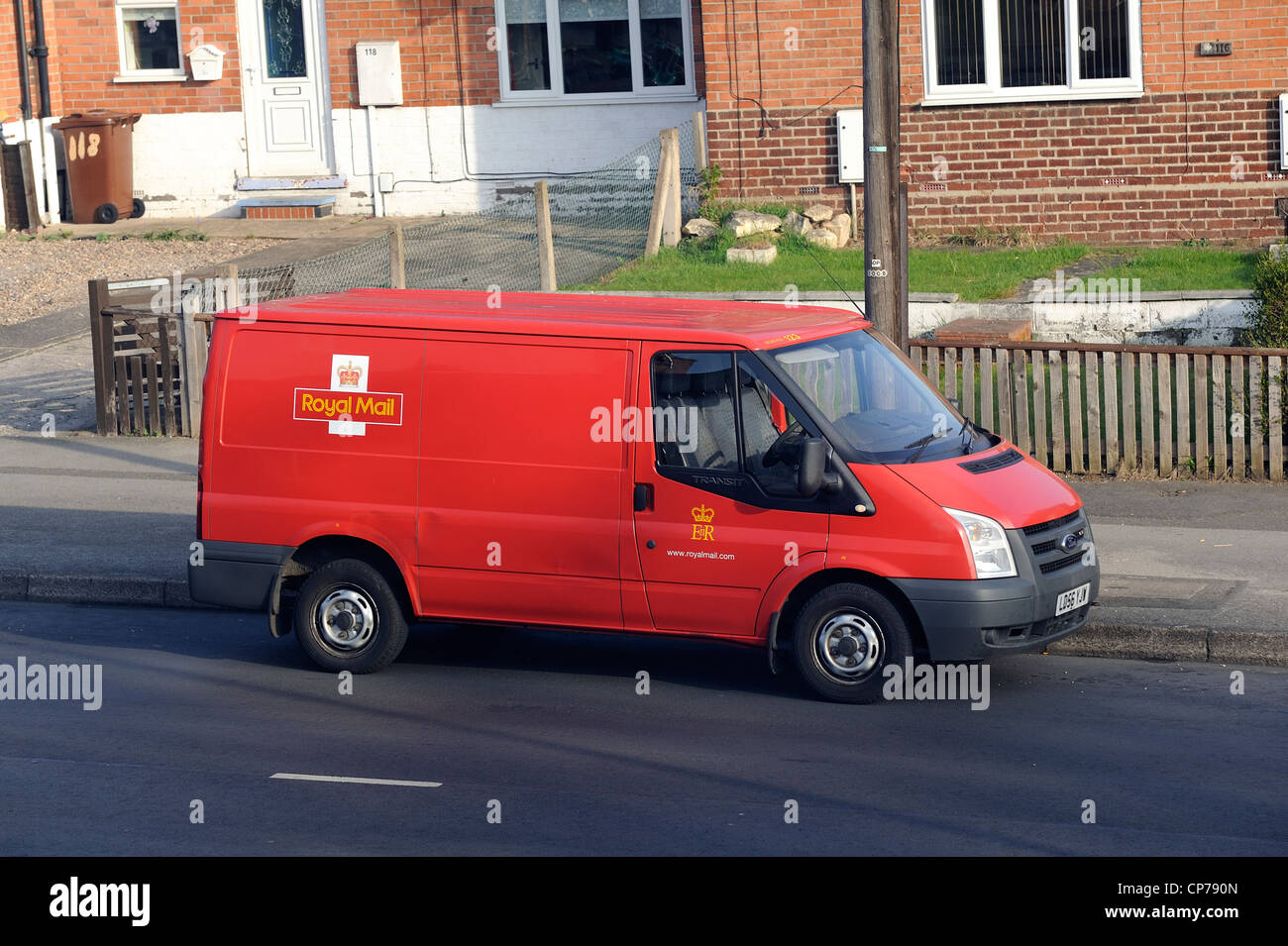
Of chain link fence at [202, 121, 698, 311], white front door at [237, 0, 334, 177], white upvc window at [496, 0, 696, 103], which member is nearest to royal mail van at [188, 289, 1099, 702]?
chain link fence at [202, 121, 698, 311]

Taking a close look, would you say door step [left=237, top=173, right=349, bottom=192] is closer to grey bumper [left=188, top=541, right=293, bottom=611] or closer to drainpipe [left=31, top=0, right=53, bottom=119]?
drainpipe [left=31, top=0, right=53, bottom=119]

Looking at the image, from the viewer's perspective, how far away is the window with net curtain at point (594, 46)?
22562 mm

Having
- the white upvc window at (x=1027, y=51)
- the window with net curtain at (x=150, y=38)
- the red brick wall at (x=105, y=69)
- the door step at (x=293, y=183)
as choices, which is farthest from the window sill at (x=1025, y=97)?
the window with net curtain at (x=150, y=38)

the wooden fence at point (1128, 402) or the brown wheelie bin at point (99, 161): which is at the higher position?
the brown wheelie bin at point (99, 161)

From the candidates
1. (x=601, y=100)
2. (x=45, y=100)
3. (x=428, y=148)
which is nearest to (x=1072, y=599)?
(x=601, y=100)

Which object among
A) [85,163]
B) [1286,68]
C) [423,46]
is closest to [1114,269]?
[1286,68]

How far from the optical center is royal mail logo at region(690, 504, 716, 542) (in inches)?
323

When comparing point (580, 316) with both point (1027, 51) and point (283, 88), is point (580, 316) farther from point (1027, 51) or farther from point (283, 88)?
point (283, 88)

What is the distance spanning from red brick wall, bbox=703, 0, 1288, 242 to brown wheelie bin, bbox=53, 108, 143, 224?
875 cm

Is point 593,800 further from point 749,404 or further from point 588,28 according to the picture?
point 588,28

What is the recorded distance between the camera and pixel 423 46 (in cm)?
2273

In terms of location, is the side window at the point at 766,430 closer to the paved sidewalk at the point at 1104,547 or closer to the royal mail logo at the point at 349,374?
the royal mail logo at the point at 349,374

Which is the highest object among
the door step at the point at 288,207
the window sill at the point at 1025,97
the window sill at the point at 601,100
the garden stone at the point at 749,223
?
the window sill at the point at 601,100

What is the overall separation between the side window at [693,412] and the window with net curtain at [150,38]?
1776 cm
